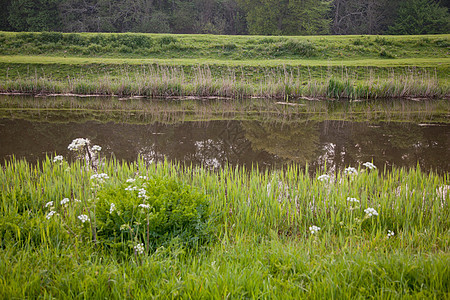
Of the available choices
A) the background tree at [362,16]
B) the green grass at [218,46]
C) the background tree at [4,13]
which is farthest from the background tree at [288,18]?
the background tree at [4,13]

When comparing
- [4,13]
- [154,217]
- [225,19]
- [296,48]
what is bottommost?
[154,217]

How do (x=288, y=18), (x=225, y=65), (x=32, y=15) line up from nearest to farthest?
(x=225, y=65) < (x=32, y=15) < (x=288, y=18)

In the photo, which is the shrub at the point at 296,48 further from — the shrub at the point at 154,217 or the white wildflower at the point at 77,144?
the white wildflower at the point at 77,144

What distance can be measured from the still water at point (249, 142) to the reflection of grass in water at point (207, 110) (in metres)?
0.77

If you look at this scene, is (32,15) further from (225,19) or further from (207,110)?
(207,110)

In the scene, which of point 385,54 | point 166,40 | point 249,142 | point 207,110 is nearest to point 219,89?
point 207,110

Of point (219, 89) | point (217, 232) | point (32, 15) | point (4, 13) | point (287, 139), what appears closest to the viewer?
point (217, 232)

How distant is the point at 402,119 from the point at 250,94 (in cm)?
654

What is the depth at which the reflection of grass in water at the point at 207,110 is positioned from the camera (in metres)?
10.6

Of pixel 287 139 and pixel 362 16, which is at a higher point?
pixel 362 16

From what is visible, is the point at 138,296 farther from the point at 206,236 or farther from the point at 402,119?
the point at 402,119

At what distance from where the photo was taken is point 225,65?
835 inches

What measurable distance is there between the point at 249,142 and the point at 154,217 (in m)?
5.08

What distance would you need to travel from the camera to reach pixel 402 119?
10.9m
